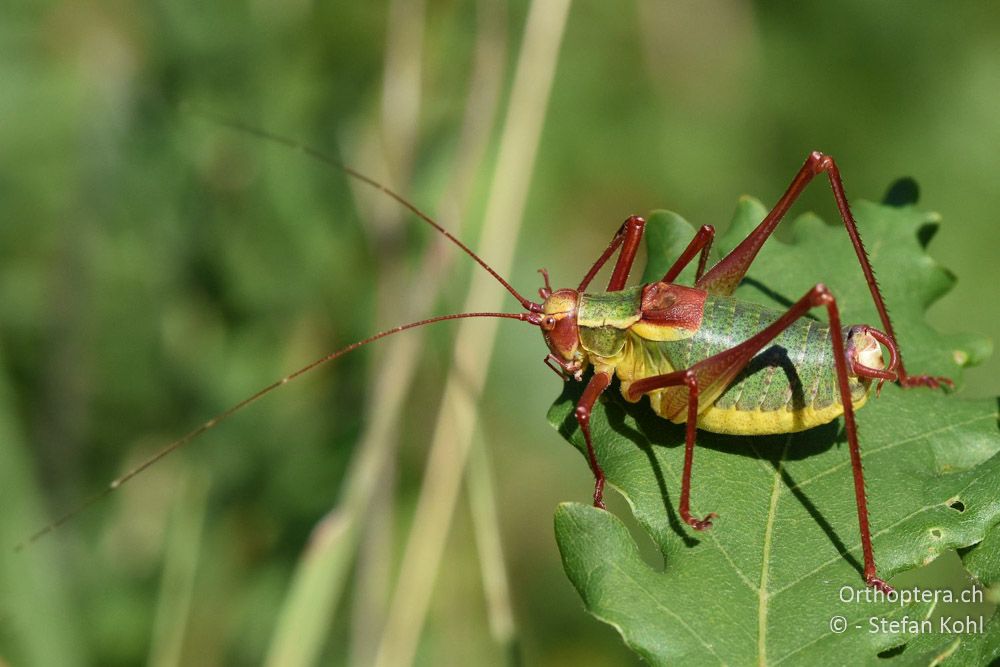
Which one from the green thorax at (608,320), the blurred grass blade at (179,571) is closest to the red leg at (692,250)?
the green thorax at (608,320)

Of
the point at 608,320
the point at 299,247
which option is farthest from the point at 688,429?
the point at 299,247

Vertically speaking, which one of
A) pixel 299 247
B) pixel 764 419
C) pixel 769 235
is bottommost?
pixel 764 419

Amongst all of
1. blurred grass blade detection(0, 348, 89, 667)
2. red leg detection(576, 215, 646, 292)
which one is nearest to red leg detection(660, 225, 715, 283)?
red leg detection(576, 215, 646, 292)

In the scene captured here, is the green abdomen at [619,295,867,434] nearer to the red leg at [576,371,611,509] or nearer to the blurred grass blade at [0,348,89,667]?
the red leg at [576,371,611,509]

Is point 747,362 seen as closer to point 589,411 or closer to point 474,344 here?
point 589,411

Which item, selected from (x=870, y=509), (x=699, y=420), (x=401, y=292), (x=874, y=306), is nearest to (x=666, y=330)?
(x=699, y=420)

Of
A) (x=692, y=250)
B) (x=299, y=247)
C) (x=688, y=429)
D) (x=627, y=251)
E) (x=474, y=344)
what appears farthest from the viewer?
(x=299, y=247)

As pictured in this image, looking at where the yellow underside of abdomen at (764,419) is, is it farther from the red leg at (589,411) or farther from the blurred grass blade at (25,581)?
the blurred grass blade at (25,581)

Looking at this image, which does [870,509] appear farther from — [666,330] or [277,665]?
[277,665]
